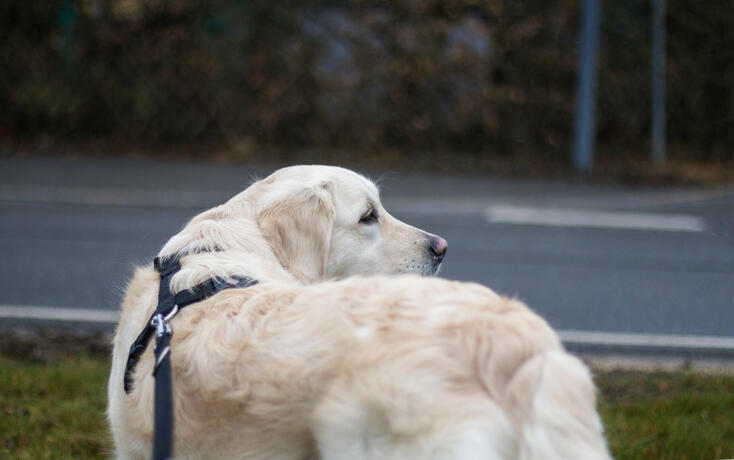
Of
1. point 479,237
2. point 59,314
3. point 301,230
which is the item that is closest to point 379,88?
point 479,237

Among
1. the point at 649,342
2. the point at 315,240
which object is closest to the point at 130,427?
the point at 315,240

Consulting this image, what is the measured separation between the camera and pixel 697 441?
3.70 metres

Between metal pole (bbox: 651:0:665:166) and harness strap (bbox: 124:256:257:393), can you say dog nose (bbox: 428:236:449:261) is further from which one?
metal pole (bbox: 651:0:665:166)

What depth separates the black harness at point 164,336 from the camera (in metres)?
2.06

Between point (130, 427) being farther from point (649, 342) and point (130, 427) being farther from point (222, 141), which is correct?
point (222, 141)

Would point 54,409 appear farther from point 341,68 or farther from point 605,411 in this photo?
point 341,68

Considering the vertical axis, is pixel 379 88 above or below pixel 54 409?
above

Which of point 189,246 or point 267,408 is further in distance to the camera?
point 189,246

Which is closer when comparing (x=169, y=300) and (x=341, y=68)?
(x=169, y=300)

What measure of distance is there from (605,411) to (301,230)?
1978 mm

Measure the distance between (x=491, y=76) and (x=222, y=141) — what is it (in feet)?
14.3

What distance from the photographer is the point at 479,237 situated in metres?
8.58

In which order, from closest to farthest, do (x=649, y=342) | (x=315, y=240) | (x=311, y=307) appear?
(x=311, y=307) < (x=315, y=240) < (x=649, y=342)

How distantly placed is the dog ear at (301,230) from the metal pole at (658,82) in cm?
1062
